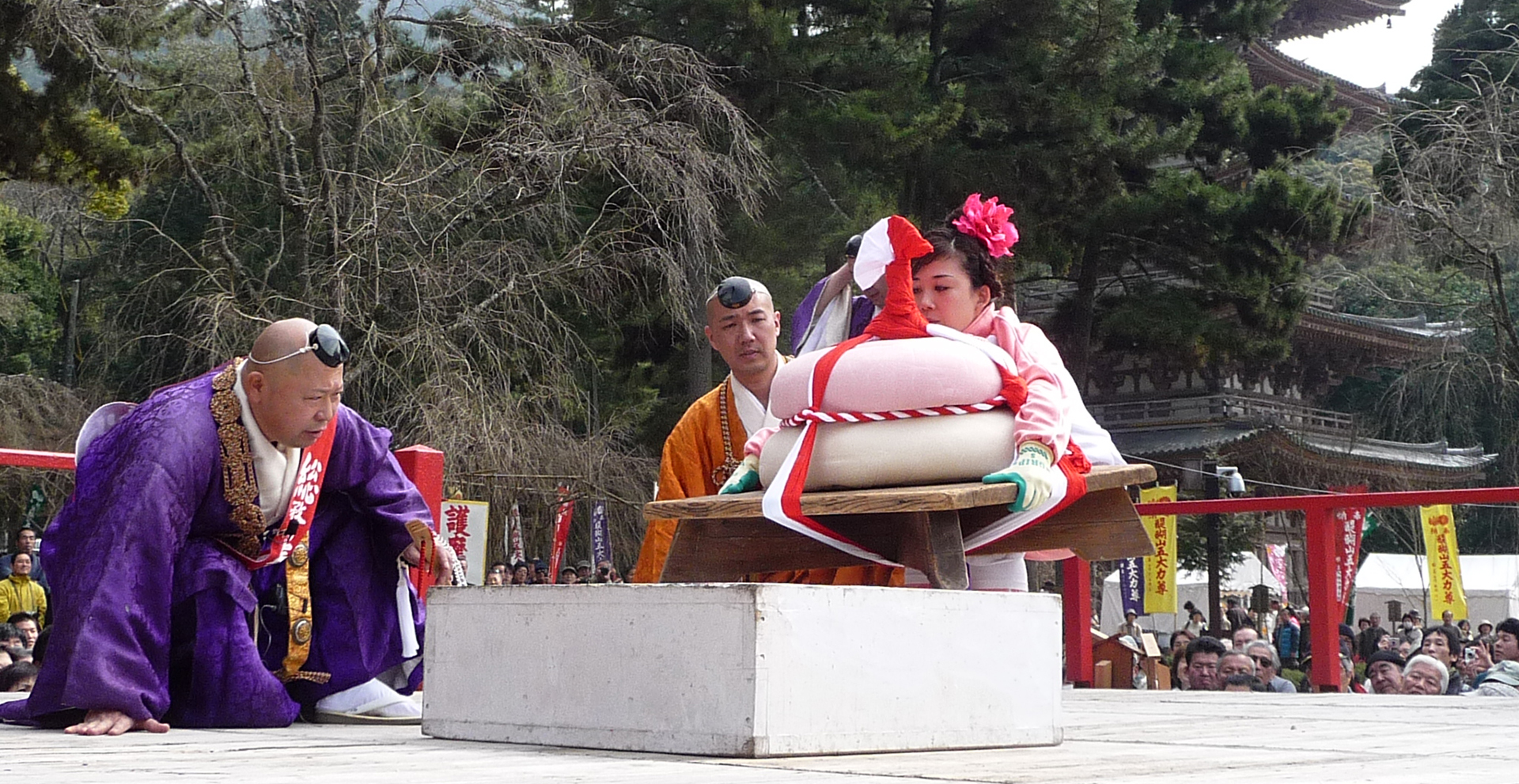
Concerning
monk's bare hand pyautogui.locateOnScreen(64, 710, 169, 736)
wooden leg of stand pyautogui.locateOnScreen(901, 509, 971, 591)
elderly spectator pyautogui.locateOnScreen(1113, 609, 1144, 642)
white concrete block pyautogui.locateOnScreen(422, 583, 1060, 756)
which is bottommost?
monk's bare hand pyautogui.locateOnScreen(64, 710, 169, 736)

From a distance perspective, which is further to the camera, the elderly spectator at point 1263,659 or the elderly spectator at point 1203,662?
the elderly spectator at point 1263,659

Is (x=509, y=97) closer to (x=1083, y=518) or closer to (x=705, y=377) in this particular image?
(x=705, y=377)

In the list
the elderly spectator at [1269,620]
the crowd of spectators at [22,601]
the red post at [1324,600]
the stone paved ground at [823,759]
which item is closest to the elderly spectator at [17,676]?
the crowd of spectators at [22,601]

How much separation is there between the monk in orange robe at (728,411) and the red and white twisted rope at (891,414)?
0.86m

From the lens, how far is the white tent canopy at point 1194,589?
73.5 feet

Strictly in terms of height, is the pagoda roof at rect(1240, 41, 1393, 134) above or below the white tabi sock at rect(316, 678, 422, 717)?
above

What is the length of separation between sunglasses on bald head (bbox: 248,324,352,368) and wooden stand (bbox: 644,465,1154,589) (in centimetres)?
85

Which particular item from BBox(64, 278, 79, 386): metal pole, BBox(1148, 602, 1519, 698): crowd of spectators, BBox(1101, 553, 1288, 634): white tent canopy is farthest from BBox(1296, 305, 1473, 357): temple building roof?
BBox(64, 278, 79, 386): metal pole

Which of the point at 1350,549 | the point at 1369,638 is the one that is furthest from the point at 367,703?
the point at 1369,638

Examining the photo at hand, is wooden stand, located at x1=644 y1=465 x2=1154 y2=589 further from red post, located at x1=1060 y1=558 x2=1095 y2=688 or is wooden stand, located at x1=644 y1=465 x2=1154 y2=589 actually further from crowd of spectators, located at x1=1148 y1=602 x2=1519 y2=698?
red post, located at x1=1060 y1=558 x2=1095 y2=688

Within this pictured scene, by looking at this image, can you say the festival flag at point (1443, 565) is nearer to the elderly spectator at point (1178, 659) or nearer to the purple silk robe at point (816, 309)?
the elderly spectator at point (1178, 659)

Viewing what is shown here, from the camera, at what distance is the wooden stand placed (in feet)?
9.44

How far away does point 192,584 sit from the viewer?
135 inches

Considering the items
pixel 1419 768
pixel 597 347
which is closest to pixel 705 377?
pixel 597 347
